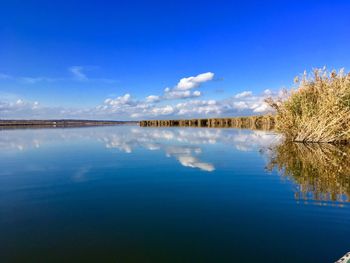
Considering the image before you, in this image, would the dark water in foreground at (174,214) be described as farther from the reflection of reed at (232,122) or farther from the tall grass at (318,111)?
the reflection of reed at (232,122)

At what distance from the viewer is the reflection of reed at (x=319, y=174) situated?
8.61 metres

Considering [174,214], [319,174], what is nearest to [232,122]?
[319,174]

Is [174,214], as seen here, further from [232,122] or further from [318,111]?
[232,122]

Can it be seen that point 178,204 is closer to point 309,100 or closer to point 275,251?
point 275,251

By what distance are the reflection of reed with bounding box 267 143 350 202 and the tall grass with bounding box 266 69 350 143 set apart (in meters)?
5.36

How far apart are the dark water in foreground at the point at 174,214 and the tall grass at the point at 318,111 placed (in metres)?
9.97

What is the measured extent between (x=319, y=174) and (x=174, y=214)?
7129mm

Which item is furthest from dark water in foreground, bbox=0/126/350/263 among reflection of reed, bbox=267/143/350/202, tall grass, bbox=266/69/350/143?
tall grass, bbox=266/69/350/143

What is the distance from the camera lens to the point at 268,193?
8.88 m

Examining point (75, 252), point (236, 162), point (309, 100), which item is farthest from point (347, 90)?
point (75, 252)

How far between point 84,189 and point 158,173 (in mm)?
3416

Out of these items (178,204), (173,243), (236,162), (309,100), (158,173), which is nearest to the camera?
(173,243)

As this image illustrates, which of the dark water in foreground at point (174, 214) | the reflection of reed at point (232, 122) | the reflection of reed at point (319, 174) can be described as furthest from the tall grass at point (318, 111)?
the reflection of reed at point (232, 122)

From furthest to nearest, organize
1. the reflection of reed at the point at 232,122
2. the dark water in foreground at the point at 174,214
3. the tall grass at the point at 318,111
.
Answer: the reflection of reed at the point at 232,122 < the tall grass at the point at 318,111 < the dark water in foreground at the point at 174,214
